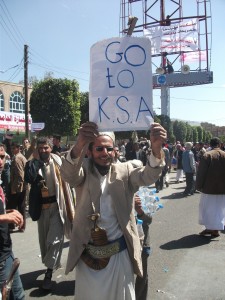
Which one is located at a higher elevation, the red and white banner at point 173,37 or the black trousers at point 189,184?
the red and white banner at point 173,37

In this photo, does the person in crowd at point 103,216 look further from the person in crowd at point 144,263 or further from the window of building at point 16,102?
the window of building at point 16,102

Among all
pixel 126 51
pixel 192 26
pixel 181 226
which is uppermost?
pixel 192 26

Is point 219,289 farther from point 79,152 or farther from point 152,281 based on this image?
point 79,152

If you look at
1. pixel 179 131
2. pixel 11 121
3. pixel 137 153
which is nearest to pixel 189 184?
pixel 137 153

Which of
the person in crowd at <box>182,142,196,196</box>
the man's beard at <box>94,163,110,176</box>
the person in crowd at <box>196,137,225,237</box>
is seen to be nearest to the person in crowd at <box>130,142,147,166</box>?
the person in crowd at <box>182,142,196,196</box>

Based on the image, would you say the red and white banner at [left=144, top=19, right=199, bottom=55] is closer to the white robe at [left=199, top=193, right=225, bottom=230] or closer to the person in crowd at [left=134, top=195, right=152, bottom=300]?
the white robe at [left=199, top=193, right=225, bottom=230]

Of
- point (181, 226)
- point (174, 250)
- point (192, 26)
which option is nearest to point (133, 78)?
point (174, 250)

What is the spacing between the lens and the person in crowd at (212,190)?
672 centimetres

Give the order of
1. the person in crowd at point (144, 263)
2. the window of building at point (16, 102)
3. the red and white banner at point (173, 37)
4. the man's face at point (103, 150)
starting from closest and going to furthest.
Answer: the man's face at point (103, 150)
the person in crowd at point (144, 263)
the red and white banner at point (173, 37)
the window of building at point (16, 102)

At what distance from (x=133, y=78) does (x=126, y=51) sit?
0.21 m

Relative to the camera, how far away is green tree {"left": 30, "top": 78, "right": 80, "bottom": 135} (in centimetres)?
2506

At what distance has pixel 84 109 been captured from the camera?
3064 centimetres

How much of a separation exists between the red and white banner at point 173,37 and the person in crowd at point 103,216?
34653 millimetres

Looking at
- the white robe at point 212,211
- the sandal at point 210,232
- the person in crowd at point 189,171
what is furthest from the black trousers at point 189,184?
the sandal at point 210,232
